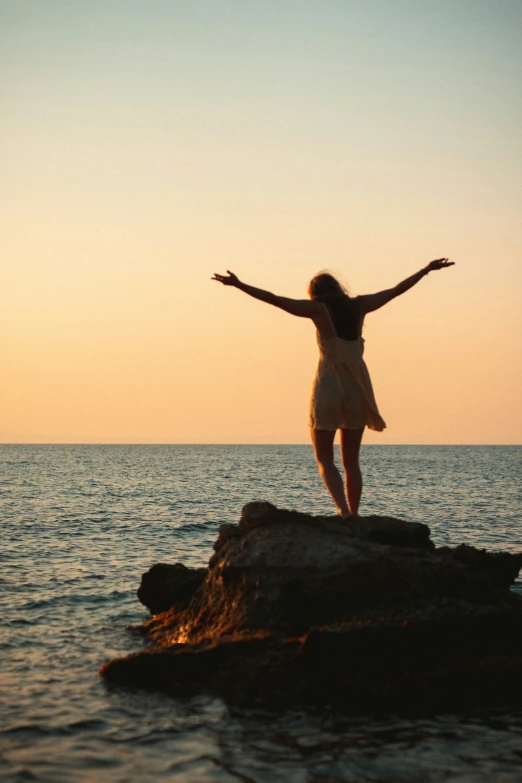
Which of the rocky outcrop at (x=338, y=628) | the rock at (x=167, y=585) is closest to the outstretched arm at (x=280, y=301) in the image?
the rocky outcrop at (x=338, y=628)

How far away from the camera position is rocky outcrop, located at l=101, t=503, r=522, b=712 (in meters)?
7.66

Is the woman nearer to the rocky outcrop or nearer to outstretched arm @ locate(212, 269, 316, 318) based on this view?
outstretched arm @ locate(212, 269, 316, 318)

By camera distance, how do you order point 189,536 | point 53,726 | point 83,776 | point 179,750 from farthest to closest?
point 189,536 → point 53,726 → point 179,750 → point 83,776

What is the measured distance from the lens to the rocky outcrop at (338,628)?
25.1 ft

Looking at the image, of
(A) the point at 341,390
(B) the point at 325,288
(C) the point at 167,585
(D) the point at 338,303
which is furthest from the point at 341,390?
(C) the point at 167,585

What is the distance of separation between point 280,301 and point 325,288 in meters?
0.79

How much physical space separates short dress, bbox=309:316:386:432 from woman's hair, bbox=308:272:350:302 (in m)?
0.43

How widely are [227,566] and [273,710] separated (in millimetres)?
1690

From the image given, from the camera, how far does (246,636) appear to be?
794 centimetres

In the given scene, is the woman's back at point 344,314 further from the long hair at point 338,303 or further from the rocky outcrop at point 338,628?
the rocky outcrop at point 338,628

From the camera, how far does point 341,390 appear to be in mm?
9031

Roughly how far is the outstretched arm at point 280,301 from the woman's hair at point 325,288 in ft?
0.80

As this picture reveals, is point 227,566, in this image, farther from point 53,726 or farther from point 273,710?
point 53,726

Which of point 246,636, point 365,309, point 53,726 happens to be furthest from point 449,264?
point 53,726
